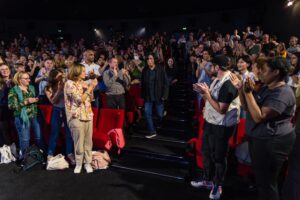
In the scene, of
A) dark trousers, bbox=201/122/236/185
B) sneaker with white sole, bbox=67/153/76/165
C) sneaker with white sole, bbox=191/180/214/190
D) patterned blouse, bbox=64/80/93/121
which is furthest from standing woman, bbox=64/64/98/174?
dark trousers, bbox=201/122/236/185

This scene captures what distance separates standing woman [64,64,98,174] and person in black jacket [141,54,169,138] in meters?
1.55

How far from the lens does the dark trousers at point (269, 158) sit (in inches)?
93.1

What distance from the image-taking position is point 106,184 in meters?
3.93

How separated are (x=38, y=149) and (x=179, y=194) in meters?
2.64

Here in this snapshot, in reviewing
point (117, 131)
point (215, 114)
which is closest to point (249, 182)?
point (215, 114)

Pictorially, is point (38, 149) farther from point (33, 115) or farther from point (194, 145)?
point (194, 145)

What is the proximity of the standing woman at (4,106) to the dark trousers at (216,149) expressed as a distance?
360 centimetres

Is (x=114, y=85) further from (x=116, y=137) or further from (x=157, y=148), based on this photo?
(x=157, y=148)

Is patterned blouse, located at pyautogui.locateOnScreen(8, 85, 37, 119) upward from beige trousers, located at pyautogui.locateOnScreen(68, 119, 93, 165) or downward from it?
upward

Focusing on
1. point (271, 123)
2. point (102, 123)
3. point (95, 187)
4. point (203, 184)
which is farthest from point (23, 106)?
point (271, 123)

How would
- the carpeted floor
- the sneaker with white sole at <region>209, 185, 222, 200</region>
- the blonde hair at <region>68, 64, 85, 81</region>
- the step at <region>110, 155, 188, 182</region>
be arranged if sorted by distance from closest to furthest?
the sneaker with white sole at <region>209, 185, 222, 200</region> → the carpeted floor → the blonde hair at <region>68, 64, 85, 81</region> → the step at <region>110, 155, 188, 182</region>

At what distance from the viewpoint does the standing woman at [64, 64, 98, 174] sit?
13.2 ft

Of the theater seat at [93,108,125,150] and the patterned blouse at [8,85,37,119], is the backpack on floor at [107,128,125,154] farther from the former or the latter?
the patterned blouse at [8,85,37,119]

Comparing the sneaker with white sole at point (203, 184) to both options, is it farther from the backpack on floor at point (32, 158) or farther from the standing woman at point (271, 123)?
the backpack on floor at point (32, 158)
